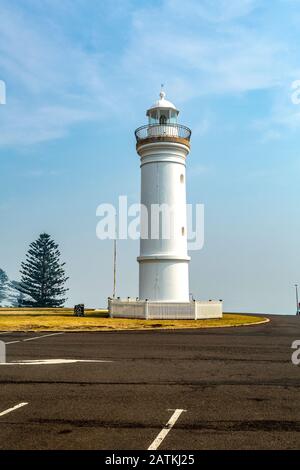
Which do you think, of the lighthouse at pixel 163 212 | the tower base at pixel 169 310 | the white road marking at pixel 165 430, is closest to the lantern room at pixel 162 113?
the lighthouse at pixel 163 212

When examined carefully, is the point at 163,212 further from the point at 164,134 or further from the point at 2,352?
the point at 2,352

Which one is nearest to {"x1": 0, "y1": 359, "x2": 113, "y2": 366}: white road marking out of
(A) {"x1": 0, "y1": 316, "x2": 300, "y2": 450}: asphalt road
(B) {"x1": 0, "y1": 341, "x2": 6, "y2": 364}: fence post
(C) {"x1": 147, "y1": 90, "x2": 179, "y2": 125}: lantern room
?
A: (A) {"x1": 0, "y1": 316, "x2": 300, "y2": 450}: asphalt road

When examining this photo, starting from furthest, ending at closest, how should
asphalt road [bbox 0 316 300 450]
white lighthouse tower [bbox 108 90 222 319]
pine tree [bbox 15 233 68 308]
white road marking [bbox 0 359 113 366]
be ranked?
pine tree [bbox 15 233 68 308] < white lighthouse tower [bbox 108 90 222 319] < white road marking [bbox 0 359 113 366] < asphalt road [bbox 0 316 300 450]

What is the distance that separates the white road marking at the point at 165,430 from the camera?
5.57m

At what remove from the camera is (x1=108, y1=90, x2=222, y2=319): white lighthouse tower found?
2944 centimetres

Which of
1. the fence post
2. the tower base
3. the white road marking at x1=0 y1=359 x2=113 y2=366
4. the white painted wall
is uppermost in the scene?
the white painted wall

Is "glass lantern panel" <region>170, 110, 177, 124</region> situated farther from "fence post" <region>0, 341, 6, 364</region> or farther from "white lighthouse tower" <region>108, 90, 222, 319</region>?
"fence post" <region>0, 341, 6, 364</region>

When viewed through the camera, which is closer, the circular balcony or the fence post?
the fence post

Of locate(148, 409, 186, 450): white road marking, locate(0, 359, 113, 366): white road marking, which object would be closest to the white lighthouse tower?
locate(0, 359, 113, 366): white road marking

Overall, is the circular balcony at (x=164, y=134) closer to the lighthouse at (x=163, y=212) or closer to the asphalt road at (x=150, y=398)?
the lighthouse at (x=163, y=212)

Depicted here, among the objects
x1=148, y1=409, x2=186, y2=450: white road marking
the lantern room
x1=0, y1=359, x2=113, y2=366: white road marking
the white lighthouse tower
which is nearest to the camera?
x1=148, y1=409, x2=186, y2=450: white road marking

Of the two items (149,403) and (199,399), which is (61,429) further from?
(199,399)

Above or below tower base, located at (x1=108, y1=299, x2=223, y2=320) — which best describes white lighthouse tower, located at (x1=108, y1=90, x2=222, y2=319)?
above

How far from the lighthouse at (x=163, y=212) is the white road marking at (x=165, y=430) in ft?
72.9
